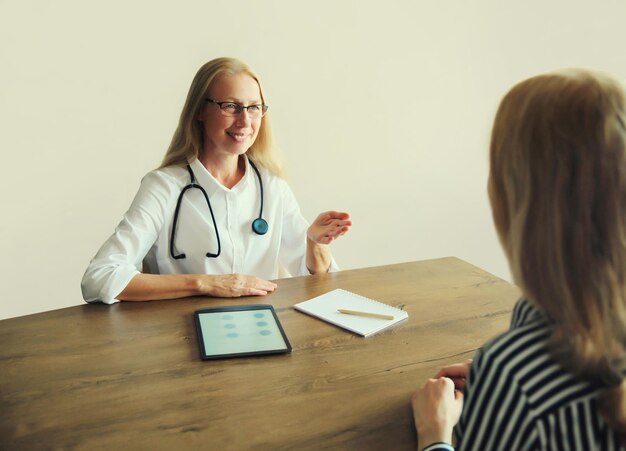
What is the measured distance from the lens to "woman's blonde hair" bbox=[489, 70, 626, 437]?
722 millimetres

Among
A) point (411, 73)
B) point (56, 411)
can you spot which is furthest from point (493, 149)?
point (411, 73)

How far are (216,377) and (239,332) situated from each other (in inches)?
8.2

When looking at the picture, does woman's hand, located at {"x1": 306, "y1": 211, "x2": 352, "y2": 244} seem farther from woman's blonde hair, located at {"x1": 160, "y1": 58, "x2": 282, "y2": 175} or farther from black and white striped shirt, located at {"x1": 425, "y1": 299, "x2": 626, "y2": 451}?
black and white striped shirt, located at {"x1": 425, "y1": 299, "x2": 626, "y2": 451}

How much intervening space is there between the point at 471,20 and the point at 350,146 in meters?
0.95

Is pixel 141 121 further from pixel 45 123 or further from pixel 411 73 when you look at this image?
pixel 411 73

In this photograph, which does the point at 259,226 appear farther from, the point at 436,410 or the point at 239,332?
the point at 436,410

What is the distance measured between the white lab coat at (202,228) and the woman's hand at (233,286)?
0.22m

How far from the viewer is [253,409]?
1.13 m

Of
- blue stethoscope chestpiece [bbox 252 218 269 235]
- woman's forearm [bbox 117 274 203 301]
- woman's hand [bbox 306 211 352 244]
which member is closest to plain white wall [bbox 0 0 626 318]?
blue stethoscope chestpiece [bbox 252 218 269 235]

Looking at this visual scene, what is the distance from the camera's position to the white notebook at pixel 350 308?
58.8 inches

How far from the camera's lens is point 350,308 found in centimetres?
161

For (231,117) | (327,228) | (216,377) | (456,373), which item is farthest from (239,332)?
(231,117)

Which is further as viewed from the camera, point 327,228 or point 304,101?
point 304,101

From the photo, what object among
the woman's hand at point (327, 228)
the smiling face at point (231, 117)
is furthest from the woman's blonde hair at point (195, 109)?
the woman's hand at point (327, 228)
